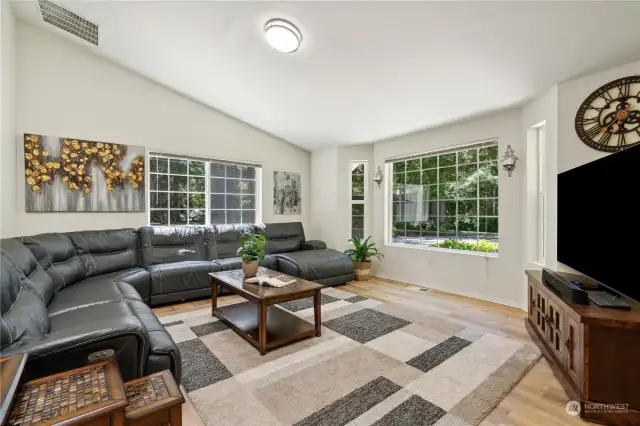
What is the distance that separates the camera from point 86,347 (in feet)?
4.68

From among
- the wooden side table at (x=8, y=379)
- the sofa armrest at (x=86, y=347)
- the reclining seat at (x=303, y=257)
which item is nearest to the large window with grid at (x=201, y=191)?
the reclining seat at (x=303, y=257)

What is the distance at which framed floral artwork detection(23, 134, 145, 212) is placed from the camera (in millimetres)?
3557

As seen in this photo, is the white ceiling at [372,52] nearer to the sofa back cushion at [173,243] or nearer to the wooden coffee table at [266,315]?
the sofa back cushion at [173,243]

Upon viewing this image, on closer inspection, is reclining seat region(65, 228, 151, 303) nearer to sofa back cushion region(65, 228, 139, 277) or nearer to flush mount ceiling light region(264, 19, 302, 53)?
sofa back cushion region(65, 228, 139, 277)

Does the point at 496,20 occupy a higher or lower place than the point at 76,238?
higher

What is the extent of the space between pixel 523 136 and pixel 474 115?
626 millimetres

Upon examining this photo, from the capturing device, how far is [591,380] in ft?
5.58

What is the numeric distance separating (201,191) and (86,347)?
12.4ft

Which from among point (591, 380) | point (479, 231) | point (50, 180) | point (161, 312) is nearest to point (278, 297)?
point (161, 312)

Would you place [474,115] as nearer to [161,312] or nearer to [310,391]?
[310,391]

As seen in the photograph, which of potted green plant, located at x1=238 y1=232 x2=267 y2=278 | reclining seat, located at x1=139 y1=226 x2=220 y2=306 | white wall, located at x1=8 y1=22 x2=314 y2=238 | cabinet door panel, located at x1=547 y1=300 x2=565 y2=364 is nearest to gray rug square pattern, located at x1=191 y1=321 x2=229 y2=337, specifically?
potted green plant, located at x1=238 y1=232 x2=267 y2=278

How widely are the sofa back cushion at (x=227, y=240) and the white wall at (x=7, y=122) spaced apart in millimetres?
2237

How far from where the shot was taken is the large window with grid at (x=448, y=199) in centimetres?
402

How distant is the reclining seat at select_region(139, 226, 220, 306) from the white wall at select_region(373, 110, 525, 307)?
294 centimetres
